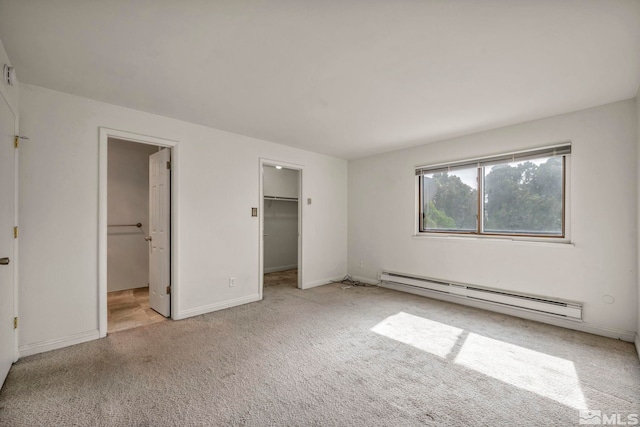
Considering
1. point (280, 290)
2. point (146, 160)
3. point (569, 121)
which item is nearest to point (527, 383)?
point (569, 121)

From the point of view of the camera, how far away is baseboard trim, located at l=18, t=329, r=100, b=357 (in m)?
2.44

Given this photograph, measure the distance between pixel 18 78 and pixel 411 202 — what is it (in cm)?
469

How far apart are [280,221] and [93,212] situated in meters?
4.10

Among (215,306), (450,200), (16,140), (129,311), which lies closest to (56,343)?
(129,311)

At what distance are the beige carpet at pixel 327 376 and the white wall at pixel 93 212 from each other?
411 mm

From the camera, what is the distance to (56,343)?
8.46 feet

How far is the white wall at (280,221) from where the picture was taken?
6.25 meters

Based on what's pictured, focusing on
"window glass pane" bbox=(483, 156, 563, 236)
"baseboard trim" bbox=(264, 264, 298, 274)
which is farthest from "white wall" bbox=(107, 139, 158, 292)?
"window glass pane" bbox=(483, 156, 563, 236)

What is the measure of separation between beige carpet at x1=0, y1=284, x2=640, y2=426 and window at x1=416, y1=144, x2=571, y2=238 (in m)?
1.23

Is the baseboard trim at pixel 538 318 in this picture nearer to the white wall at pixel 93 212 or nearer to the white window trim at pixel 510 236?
the white window trim at pixel 510 236

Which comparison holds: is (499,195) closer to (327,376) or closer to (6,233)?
(327,376)

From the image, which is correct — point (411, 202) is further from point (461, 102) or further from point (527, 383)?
point (527, 383)

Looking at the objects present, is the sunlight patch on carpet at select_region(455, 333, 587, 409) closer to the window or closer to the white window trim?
the white window trim

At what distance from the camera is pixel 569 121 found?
314 centimetres
